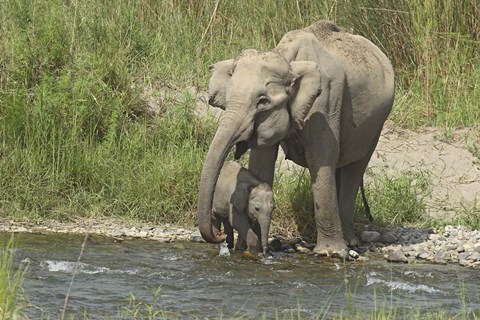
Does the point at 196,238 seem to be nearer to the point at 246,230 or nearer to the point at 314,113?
the point at 246,230

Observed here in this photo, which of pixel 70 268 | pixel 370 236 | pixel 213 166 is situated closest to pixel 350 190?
pixel 370 236

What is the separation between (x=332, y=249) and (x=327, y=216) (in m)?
0.30

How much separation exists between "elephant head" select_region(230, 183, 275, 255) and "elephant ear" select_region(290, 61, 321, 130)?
648mm

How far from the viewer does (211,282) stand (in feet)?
31.9

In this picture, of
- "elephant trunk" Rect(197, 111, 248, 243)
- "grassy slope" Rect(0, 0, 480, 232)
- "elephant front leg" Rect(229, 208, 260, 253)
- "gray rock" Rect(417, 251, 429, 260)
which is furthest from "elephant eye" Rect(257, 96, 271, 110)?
"gray rock" Rect(417, 251, 429, 260)

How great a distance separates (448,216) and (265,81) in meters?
3.31

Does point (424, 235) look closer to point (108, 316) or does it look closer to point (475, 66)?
point (475, 66)

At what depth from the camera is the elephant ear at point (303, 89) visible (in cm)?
1029

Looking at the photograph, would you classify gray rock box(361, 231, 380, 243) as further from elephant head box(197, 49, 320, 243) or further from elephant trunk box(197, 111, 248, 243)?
elephant trunk box(197, 111, 248, 243)

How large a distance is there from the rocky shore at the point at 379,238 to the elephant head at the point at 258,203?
Answer: 678 millimetres

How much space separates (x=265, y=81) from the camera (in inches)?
400

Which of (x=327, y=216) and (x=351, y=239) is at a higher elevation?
(x=327, y=216)

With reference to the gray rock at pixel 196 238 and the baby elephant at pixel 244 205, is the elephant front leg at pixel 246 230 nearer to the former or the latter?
the baby elephant at pixel 244 205

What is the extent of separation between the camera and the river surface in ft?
Result: 28.6
